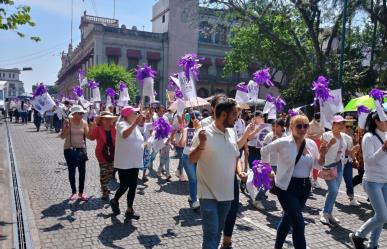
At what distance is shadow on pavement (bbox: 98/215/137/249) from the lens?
17.2ft

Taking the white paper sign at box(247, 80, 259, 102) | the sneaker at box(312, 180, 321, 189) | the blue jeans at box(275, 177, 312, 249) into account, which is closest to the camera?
the blue jeans at box(275, 177, 312, 249)

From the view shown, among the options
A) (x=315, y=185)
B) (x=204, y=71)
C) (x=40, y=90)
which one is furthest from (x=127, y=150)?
(x=204, y=71)

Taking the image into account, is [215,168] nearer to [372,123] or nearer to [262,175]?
[262,175]

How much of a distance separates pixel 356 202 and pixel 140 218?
13.4ft

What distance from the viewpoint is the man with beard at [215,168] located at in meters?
3.77

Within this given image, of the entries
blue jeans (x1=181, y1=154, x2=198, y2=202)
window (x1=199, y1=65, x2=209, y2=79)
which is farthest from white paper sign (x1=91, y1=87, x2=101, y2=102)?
window (x1=199, y1=65, x2=209, y2=79)

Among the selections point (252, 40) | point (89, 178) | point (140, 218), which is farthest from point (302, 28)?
point (140, 218)

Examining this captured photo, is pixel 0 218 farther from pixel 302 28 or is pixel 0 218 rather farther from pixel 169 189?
pixel 302 28

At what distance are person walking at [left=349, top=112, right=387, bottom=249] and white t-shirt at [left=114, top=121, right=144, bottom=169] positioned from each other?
10.4 feet

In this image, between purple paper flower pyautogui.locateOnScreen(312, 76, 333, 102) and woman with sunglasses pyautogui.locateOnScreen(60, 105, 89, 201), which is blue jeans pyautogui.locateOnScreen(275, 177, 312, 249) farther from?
woman with sunglasses pyautogui.locateOnScreen(60, 105, 89, 201)

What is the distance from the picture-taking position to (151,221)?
20.2 feet

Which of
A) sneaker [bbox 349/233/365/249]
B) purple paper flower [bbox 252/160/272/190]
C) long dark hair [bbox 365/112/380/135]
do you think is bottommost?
sneaker [bbox 349/233/365/249]

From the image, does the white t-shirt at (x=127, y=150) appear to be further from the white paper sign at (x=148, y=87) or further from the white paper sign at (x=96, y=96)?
the white paper sign at (x=96, y=96)

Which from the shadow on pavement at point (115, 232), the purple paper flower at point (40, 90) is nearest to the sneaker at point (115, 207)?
the shadow on pavement at point (115, 232)
